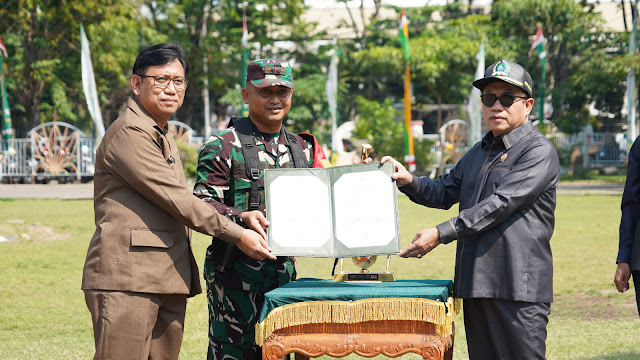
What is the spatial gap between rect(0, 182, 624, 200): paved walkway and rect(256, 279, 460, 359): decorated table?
1894cm

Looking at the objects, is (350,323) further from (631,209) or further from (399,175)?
(631,209)

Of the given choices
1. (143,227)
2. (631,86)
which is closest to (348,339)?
(143,227)

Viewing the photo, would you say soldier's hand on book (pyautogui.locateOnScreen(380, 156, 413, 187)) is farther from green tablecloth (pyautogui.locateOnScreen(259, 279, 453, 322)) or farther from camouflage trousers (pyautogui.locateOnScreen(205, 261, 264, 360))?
camouflage trousers (pyautogui.locateOnScreen(205, 261, 264, 360))

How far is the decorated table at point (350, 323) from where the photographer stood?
10.4 feet

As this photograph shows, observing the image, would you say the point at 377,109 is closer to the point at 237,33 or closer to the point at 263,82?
the point at 237,33

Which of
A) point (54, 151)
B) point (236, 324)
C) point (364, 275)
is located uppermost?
point (54, 151)

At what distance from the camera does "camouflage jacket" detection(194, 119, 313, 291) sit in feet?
12.3

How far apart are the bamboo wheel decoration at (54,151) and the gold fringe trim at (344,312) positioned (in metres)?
25.2

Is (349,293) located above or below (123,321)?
above

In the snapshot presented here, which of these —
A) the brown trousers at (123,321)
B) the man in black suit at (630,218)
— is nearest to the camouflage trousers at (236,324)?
the brown trousers at (123,321)

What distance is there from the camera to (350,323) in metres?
3.20

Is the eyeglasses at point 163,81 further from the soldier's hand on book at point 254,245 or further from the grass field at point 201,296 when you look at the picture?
the grass field at point 201,296

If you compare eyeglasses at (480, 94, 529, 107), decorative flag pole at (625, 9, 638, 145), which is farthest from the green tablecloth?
decorative flag pole at (625, 9, 638, 145)

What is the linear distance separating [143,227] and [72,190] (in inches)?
890
